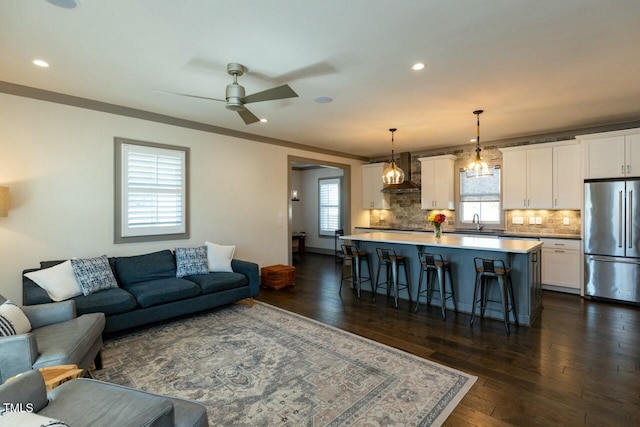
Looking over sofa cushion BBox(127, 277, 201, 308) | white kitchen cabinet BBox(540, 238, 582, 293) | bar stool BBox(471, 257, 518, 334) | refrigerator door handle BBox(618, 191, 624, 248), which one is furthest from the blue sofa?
refrigerator door handle BBox(618, 191, 624, 248)

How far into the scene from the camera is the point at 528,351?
316cm

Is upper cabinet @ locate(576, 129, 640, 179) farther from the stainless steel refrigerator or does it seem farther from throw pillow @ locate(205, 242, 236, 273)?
throw pillow @ locate(205, 242, 236, 273)

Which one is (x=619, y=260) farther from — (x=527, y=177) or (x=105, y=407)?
(x=105, y=407)

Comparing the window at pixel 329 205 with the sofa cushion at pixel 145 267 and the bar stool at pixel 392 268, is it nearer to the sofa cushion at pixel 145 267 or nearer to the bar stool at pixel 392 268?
the bar stool at pixel 392 268

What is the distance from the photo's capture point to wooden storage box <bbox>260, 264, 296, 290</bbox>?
5.57 metres

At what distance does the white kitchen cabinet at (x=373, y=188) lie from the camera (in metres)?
7.96

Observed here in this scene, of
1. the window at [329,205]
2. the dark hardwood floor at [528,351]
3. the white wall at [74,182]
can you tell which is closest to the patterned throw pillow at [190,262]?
the white wall at [74,182]

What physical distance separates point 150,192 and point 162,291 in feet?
5.25

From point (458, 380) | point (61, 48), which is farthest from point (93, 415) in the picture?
point (61, 48)

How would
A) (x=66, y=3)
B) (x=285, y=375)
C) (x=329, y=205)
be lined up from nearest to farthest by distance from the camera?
(x=66, y=3) < (x=285, y=375) < (x=329, y=205)

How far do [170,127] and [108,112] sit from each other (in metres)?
0.81

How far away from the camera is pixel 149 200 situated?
455cm

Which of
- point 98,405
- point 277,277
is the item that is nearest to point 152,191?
point 277,277

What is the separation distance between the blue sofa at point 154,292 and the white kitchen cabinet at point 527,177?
501 cm
